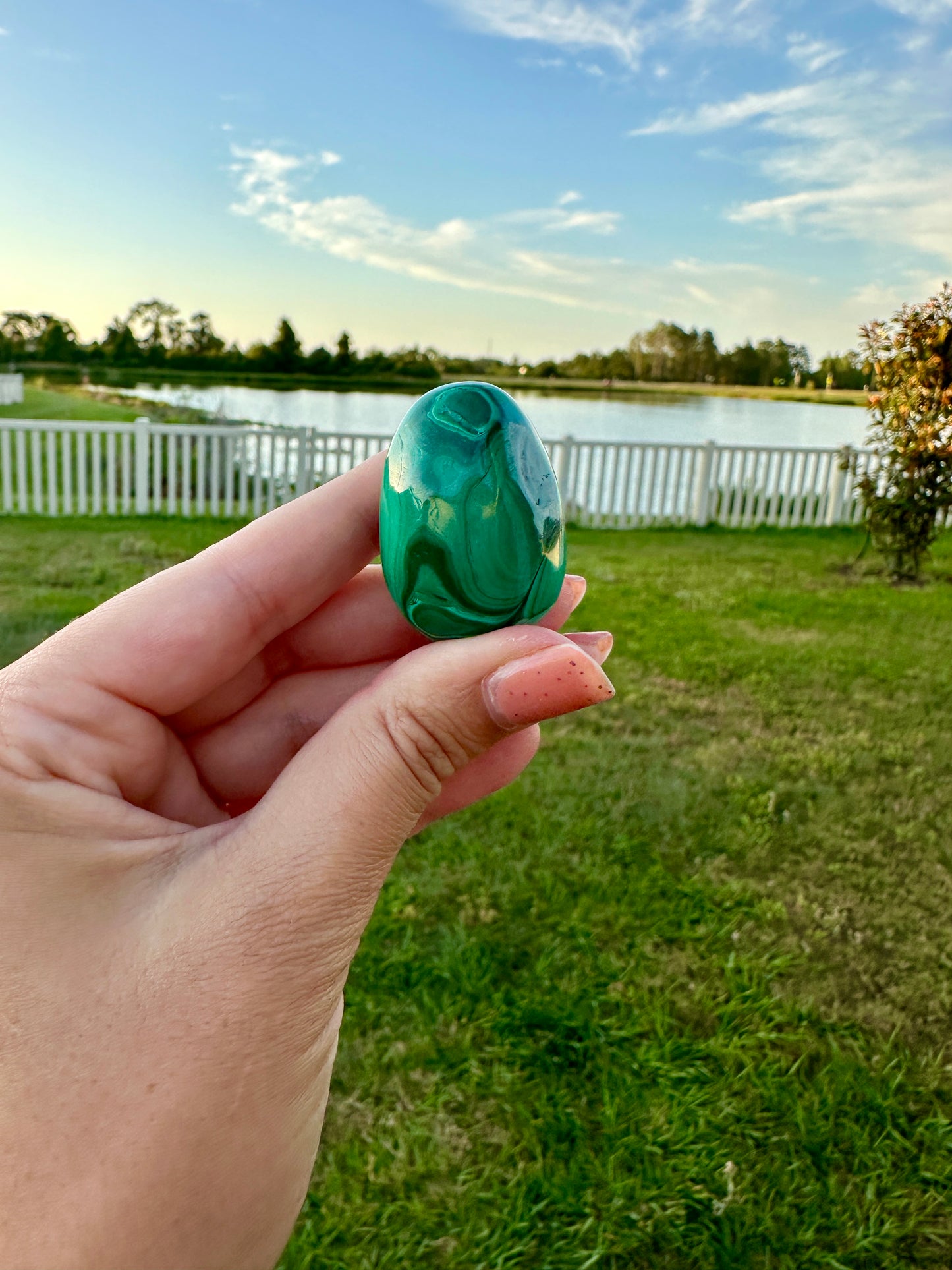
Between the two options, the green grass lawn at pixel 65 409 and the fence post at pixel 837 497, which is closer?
the fence post at pixel 837 497

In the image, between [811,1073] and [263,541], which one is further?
[811,1073]

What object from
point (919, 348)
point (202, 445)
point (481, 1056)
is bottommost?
point (481, 1056)

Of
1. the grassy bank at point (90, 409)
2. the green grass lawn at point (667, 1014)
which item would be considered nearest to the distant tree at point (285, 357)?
the grassy bank at point (90, 409)

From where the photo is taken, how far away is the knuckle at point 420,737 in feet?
4.21

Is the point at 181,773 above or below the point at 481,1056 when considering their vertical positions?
above

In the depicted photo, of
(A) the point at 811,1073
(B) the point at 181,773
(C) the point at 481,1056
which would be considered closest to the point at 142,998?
(B) the point at 181,773

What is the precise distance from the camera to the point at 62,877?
3.85 ft

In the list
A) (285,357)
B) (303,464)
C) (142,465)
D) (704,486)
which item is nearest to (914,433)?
(704,486)

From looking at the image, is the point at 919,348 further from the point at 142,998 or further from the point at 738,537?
the point at 142,998

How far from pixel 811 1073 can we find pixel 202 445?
9709 millimetres

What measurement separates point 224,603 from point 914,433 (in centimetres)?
870

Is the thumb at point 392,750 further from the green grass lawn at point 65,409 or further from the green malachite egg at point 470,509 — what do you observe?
the green grass lawn at point 65,409

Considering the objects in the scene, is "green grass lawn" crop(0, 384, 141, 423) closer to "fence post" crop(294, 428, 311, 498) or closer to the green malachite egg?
"fence post" crop(294, 428, 311, 498)

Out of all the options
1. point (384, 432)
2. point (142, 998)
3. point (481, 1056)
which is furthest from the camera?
point (384, 432)
